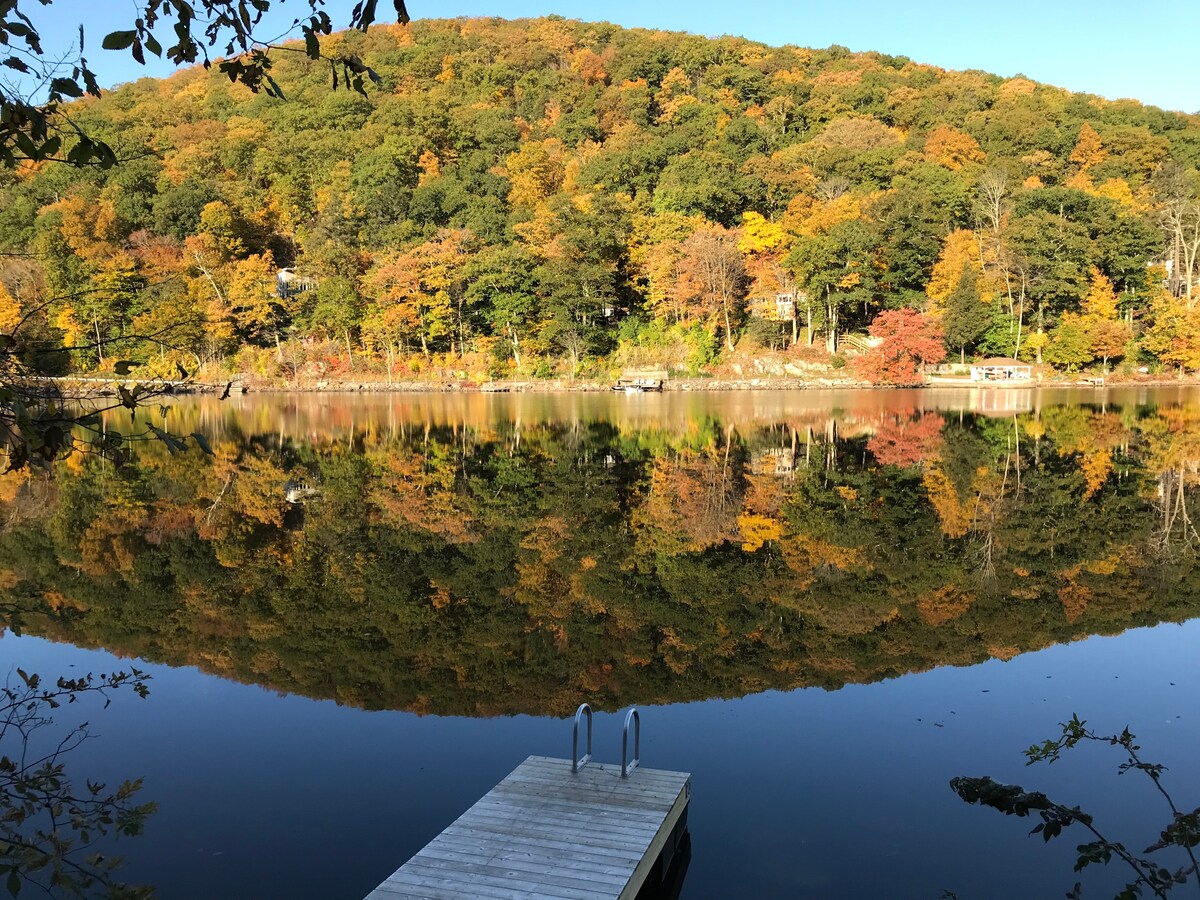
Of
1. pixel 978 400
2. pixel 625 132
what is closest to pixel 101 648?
pixel 978 400

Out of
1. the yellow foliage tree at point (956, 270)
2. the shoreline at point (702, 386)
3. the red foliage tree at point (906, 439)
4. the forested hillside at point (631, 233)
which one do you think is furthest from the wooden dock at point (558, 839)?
the yellow foliage tree at point (956, 270)

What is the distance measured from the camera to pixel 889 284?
45031mm

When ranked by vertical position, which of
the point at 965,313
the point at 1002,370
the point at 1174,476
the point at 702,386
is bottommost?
the point at 1174,476

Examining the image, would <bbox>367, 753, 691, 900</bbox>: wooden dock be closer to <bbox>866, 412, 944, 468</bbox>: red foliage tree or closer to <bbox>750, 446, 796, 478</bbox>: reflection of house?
<bbox>750, 446, 796, 478</bbox>: reflection of house

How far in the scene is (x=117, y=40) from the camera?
2.06 m

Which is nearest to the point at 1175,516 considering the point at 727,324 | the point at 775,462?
the point at 775,462

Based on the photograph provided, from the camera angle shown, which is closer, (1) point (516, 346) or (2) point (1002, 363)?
(2) point (1002, 363)

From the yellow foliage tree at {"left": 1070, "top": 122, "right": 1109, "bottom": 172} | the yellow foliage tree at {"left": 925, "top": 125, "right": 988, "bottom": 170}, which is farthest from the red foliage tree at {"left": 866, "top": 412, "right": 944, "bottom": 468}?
the yellow foliage tree at {"left": 1070, "top": 122, "right": 1109, "bottom": 172}

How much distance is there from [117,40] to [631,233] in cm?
4720

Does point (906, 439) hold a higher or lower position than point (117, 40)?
lower

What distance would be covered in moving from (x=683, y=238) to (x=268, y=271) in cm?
2412

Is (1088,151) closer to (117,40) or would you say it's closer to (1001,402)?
(1001,402)

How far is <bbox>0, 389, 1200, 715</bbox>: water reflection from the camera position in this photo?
805cm

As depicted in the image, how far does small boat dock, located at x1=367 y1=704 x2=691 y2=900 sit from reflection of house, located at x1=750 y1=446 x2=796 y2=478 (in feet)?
40.7
